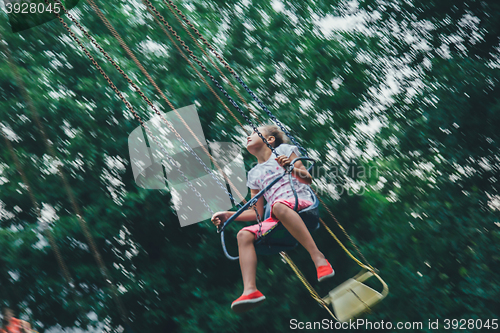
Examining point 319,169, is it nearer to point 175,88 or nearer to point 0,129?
point 175,88

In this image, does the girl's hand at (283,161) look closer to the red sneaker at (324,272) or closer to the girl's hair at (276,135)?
the girl's hair at (276,135)

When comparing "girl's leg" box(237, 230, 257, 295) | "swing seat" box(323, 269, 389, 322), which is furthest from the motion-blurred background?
"girl's leg" box(237, 230, 257, 295)

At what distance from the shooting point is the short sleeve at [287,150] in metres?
3.91

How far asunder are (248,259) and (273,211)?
0.41m

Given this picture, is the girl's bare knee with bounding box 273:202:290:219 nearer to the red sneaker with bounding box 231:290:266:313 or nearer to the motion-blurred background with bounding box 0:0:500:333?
the red sneaker with bounding box 231:290:266:313

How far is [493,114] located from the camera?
6.62 m

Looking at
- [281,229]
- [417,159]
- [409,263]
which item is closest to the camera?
[281,229]

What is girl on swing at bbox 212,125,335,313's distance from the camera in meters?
3.52

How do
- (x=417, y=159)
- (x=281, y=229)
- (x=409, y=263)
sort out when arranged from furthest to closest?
(x=417, y=159) < (x=409, y=263) < (x=281, y=229)

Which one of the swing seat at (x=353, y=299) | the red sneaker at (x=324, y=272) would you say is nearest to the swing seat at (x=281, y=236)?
the red sneaker at (x=324, y=272)

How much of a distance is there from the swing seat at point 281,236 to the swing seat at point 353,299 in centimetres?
74

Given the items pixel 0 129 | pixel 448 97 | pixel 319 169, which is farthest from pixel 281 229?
pixel 0 129

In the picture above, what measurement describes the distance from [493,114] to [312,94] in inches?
98.0

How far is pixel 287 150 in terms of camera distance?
12.9 feet
